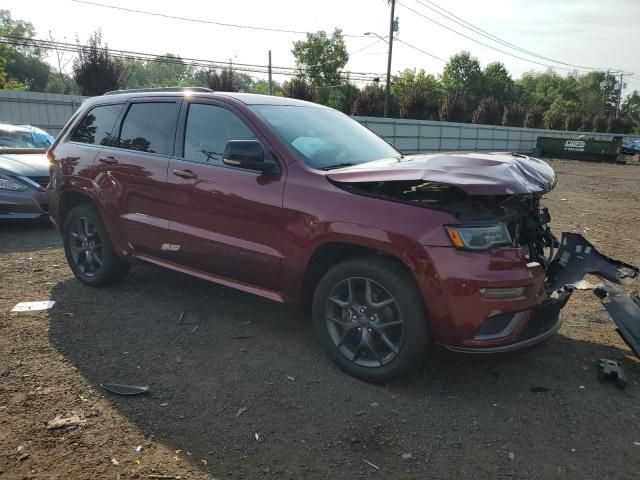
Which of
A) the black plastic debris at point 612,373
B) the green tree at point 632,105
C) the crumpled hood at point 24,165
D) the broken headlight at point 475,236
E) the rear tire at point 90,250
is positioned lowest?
the black plastic debris at point 612,373

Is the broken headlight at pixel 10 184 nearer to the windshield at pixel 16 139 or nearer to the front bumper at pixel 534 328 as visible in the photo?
the windshield at pixel 16 139

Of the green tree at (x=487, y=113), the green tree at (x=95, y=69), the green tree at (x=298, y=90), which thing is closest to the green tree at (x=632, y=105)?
the green tree at (x=487, y=113)

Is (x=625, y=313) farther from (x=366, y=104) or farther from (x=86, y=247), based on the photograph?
(x=366, y=104)

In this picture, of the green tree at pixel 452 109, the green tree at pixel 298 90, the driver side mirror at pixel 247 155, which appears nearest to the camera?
the driver side mirror at pixel 247 155

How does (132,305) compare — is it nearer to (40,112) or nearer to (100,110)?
(100,110)

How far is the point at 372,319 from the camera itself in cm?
337

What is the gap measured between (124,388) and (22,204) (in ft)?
16.9

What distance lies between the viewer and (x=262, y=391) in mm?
3350

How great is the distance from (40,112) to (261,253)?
51.5 ft

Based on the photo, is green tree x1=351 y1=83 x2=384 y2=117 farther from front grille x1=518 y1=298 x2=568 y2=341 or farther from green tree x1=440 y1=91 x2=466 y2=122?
front grille x1=518 y1=298 x2=568 y2=341

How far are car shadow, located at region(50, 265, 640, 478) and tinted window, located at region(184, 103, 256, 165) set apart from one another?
140 centimetres

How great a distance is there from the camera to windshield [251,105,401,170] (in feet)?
12.5

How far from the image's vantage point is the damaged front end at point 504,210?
9.95 ft

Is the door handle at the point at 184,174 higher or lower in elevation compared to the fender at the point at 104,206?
higher
